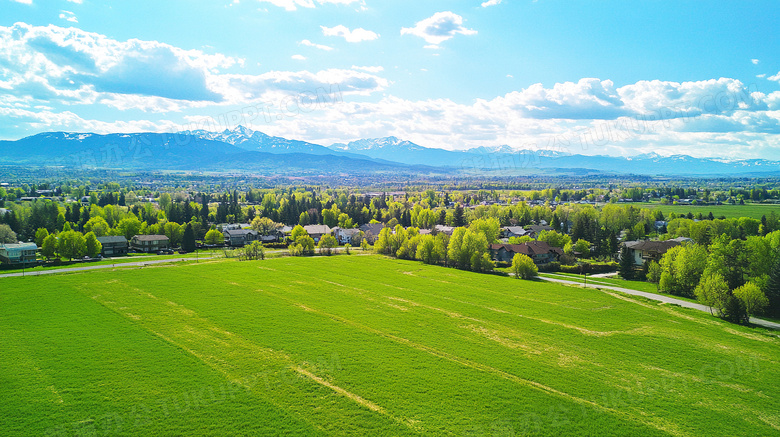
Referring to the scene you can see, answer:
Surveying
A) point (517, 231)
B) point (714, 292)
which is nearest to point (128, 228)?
point (517, 231)

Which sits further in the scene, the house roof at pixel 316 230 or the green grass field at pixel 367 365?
the house roof at pixel 316 230

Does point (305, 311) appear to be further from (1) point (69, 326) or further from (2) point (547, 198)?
(2) point (547, 198)

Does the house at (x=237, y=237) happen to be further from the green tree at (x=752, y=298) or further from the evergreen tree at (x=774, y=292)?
the evergreen tree at (x=774, y=292)

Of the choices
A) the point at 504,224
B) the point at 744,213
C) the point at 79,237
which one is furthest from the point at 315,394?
the point at 744,213

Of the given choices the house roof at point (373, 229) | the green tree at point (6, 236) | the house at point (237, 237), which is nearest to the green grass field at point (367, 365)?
the green tree at point (6, 236)

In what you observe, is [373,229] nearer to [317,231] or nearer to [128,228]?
[317,231]

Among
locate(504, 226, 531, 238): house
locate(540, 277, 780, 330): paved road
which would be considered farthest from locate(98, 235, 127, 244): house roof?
locate(504, 226, 531, 238): house

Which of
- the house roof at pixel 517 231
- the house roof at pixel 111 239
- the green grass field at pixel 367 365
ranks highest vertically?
the house roof at pixel 517 231
